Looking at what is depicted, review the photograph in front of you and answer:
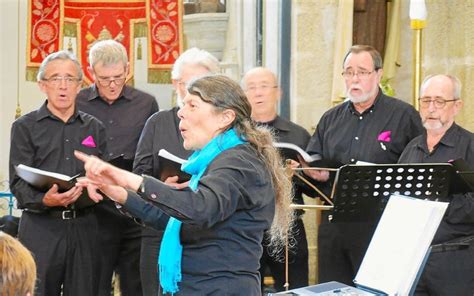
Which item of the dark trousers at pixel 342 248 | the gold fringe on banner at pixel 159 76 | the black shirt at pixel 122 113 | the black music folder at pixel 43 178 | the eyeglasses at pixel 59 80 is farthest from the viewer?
the gold fringe on banner at pixel 159 76

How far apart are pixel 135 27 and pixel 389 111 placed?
11.3ft

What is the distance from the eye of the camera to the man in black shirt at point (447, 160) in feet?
13.9

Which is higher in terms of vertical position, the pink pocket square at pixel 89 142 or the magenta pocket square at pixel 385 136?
the magenta pocket square at pixel 385 136

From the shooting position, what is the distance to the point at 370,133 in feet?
15.8

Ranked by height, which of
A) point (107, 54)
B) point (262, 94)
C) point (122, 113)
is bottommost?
point (122, 113)

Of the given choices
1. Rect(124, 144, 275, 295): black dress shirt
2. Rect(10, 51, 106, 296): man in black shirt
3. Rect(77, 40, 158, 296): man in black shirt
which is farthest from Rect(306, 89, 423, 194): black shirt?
Rect(124, 144, 275, 295): black dress shirt

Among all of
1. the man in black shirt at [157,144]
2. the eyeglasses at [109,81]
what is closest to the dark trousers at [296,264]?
the man in black shirt at [157,144]

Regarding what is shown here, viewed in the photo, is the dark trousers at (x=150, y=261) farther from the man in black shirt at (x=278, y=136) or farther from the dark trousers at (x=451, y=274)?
the dark trousers at (x=451, y=274)

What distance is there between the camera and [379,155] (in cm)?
473

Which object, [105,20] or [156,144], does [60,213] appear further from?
[105,20]

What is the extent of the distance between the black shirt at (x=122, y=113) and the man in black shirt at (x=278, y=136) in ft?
2.06

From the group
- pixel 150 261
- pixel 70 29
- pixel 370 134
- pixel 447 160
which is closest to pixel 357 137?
pixel 370 134

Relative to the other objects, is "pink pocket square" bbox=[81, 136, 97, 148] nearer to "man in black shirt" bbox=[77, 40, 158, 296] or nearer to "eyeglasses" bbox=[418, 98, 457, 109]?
"man in black shirt" bbox=[77, 40, 158, 296]

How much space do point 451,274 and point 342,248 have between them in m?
0.71
